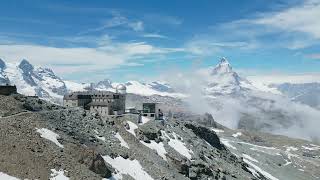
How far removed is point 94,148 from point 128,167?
323 inches

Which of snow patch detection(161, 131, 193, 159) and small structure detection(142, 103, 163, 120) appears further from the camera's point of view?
small structure detection(142, 103, 163, 120)

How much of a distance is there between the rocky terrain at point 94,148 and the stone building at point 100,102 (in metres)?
17.9

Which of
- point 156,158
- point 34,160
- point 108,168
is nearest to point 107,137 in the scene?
point 156,158

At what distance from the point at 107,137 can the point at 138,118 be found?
93.5 ft

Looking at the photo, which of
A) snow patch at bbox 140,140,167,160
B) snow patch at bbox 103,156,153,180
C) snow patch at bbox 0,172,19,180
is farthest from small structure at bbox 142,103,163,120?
snow patch at bbox 0,172,19,180

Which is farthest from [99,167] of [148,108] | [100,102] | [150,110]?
[148,108]

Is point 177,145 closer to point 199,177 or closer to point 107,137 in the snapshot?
point 199,177

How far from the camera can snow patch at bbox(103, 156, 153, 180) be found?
3839 inches

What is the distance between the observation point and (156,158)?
374 ft

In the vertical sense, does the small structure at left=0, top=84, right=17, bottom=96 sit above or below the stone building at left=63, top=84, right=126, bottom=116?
above

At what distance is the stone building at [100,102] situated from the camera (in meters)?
158

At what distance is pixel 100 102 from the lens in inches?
6348

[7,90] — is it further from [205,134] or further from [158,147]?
[205,134]

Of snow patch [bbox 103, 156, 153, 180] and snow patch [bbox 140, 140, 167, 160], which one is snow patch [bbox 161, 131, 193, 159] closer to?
snow patch [bbox 140, 140, 167, 160]
